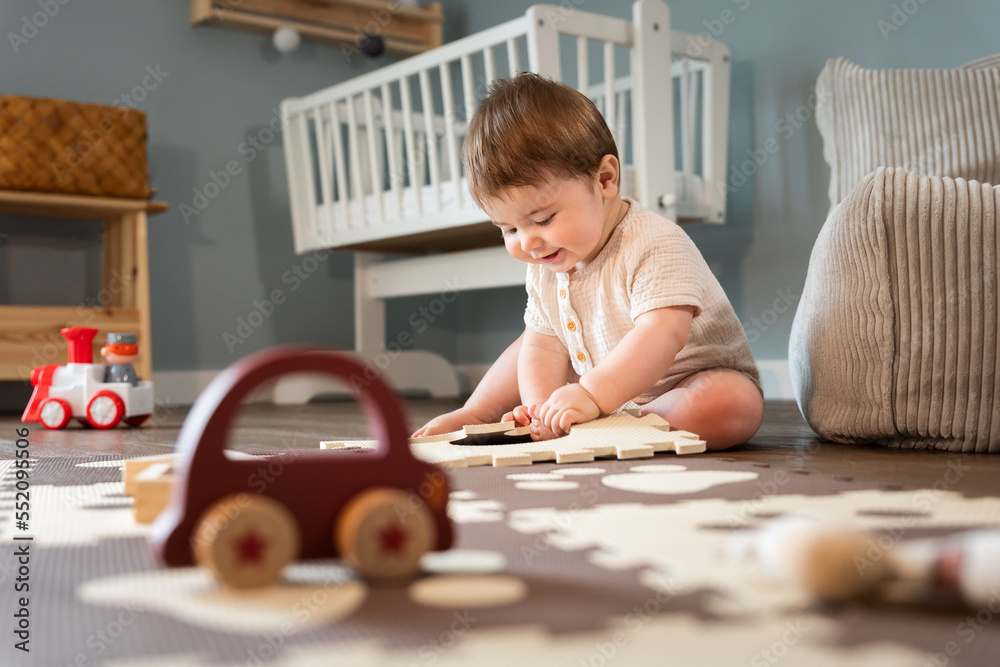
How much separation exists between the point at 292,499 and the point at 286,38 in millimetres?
2548

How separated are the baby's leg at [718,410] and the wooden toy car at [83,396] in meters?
0.97

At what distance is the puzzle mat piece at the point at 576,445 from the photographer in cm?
88

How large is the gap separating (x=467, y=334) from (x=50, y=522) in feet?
8.27

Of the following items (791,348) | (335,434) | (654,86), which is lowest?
(335,434)

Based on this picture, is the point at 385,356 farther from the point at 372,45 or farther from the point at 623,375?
the point at 623,375

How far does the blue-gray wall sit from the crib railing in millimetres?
149

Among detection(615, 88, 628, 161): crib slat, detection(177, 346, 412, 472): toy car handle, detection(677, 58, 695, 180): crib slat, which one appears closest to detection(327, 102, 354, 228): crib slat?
detection(615, 88, 628, 161): crib slat

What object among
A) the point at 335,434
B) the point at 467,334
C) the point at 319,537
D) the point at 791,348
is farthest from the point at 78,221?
the point at 319,537

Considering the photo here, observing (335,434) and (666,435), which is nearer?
(666,435)

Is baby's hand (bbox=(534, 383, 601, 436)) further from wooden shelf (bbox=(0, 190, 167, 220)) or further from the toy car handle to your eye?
wooden shelf (bbox=(0, 190, 167, 220))

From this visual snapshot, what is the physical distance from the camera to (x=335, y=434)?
1.37 metres

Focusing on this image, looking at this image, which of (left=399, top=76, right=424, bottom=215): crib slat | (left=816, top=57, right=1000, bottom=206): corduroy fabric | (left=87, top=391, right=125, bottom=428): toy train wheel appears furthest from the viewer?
(left=399, top=76, right=424, bottom=215): crib slat

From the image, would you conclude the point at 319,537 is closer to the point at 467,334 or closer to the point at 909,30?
the point at 909,30

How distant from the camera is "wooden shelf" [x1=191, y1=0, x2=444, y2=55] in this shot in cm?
266
